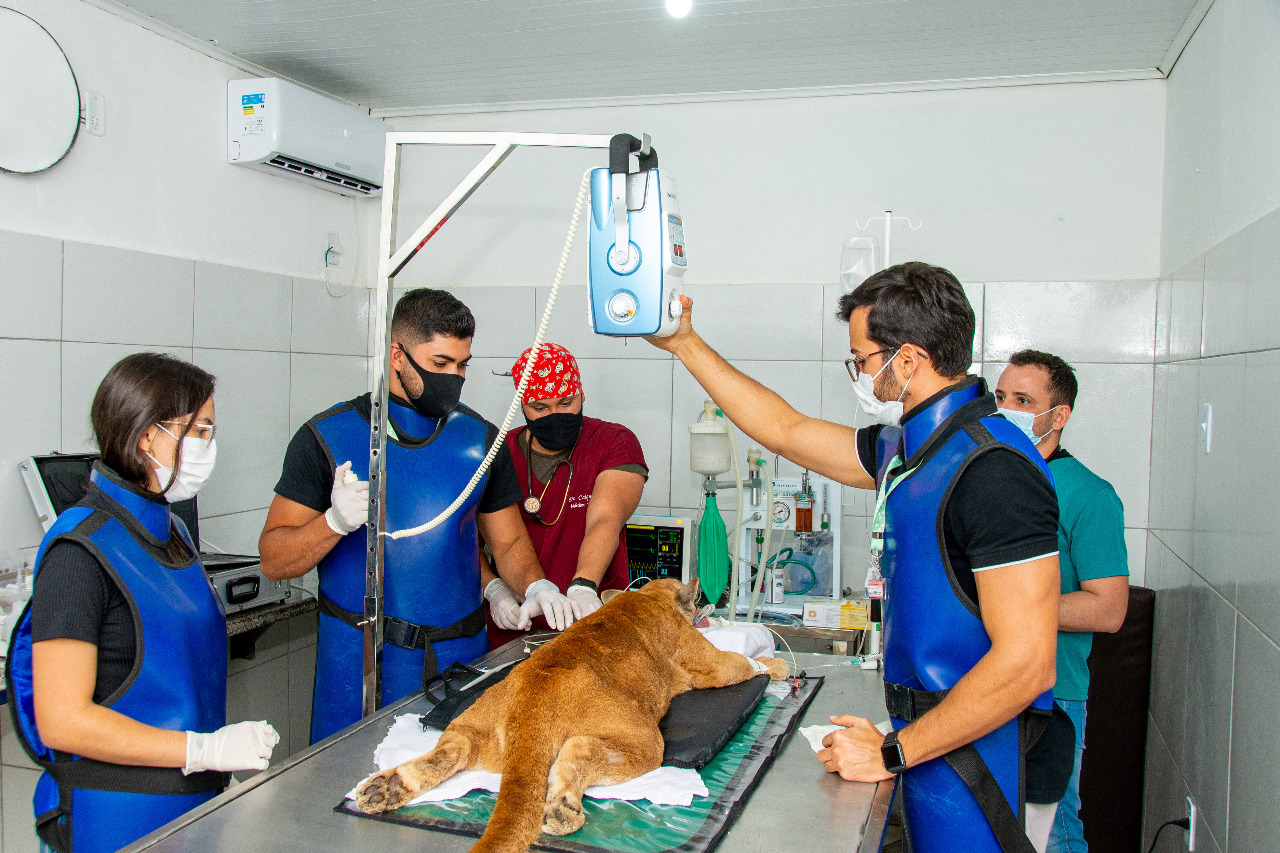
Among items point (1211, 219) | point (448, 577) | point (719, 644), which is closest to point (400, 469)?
point (448, 577)

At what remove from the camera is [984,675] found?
148 centimetres

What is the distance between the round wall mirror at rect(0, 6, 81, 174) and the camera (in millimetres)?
2709

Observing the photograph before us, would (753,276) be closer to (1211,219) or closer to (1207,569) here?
(1211,219)

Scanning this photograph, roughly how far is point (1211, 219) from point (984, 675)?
2016 millimetres

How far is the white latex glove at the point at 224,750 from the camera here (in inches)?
63.4

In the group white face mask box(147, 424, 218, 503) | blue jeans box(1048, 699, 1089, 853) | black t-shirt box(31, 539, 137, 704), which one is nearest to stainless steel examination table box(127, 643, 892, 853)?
black t-shirt box(31, 539, 137, 704)

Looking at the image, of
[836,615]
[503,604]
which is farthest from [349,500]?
[836,615]

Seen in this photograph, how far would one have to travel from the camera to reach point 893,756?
158cm

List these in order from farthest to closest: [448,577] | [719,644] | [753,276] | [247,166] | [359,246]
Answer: [359,246] → [753,276] → [247,166] → [448,577] → [719,644]

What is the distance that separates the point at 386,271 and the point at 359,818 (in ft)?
3.42

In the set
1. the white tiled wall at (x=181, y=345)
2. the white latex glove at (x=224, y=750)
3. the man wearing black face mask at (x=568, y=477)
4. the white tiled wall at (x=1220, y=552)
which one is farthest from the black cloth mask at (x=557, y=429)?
the white tiled wall at (x=1220, y=552)

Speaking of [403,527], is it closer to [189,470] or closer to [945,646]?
[189,470]

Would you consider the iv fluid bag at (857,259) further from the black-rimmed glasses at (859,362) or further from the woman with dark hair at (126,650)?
the woman with dark hair at (126,650)

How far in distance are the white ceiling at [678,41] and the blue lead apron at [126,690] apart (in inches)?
82.8
